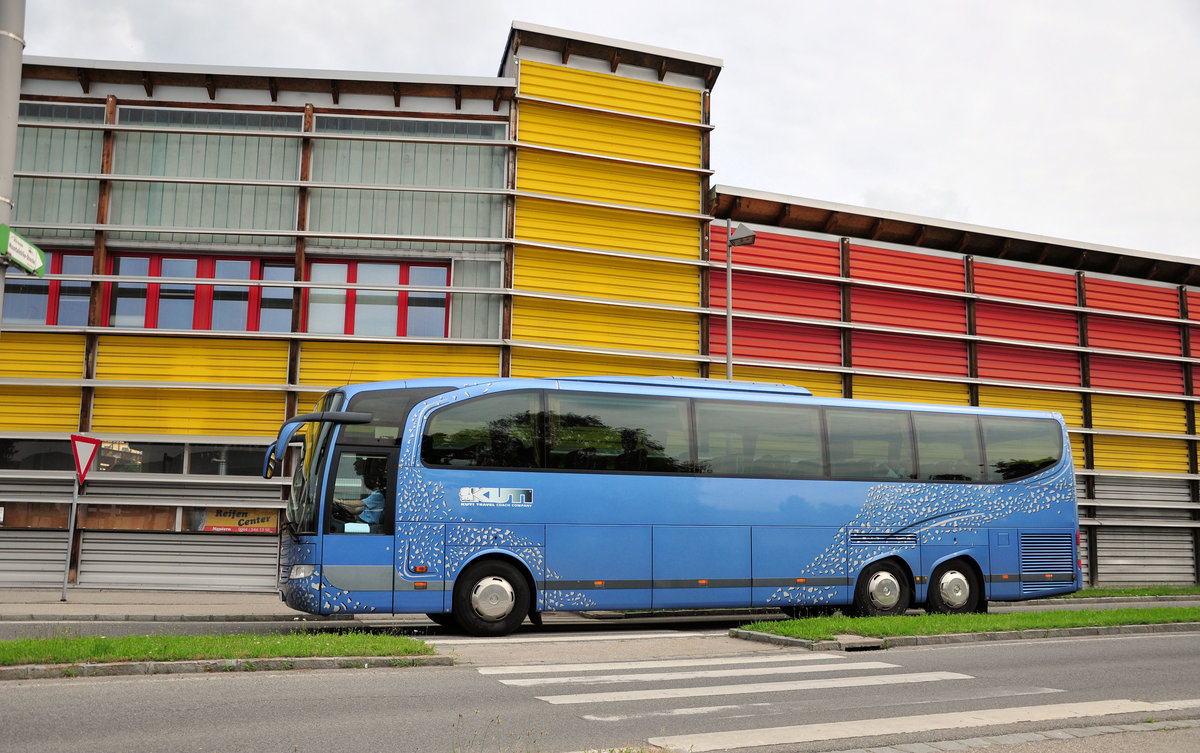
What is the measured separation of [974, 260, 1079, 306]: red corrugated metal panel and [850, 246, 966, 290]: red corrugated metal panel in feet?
2.25

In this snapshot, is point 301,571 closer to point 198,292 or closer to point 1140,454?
point 198,292

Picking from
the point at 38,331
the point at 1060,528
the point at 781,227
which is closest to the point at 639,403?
the point at 1060,528

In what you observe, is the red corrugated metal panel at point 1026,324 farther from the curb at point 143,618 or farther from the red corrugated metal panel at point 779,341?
the curb at point 143,618

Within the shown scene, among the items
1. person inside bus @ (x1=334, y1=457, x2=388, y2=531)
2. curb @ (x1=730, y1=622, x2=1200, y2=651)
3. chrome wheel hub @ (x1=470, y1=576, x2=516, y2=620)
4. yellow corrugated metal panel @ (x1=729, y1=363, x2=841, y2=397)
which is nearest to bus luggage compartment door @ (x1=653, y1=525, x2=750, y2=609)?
curb @ (x1=730, y1=622, x2=1200, y2=651)

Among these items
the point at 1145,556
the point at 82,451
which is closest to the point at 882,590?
the point at 82,451

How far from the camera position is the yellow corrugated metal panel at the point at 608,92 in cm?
2372

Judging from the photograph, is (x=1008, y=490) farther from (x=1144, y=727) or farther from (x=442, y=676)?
(x=442, y=676)

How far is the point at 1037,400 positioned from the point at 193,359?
2163 cm

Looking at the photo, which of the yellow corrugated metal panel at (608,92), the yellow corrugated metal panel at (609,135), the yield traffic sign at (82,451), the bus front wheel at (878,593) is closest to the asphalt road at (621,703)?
the bus front wheel at (878,593)

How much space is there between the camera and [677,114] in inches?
979

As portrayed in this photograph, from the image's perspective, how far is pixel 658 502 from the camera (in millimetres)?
14891

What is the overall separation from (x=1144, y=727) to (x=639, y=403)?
859 cm

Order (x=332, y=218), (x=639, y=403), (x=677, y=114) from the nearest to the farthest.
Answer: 1. (x=639, y=403)
2. (x=332, y=218)
3. (x=677, y=114)

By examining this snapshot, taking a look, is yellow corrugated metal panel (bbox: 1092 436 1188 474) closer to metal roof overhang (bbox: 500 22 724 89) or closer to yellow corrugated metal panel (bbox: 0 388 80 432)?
metal roof overhang (bbox: 500 22 724 89)
